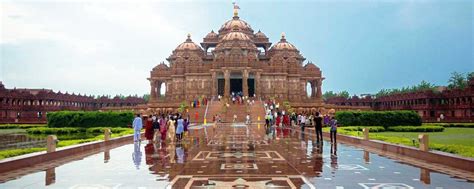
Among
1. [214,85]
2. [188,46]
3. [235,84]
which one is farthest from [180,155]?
[188,46]

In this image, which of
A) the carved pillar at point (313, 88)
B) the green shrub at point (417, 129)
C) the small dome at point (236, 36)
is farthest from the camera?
the carved pillar at point (313, 88)

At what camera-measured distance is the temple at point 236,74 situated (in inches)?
2675

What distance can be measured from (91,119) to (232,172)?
30476 mm

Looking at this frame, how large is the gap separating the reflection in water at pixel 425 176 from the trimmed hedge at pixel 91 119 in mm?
30827

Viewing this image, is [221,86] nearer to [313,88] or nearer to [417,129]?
[313,88]

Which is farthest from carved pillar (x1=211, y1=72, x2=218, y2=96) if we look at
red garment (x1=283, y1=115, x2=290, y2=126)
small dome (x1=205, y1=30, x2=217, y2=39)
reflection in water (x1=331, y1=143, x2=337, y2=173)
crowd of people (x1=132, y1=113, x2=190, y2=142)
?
reflection in water (x1=331, y1=143, x2=337, y2=173)

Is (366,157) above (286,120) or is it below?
below

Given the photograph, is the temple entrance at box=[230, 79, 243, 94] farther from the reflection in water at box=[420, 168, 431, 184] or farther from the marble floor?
the reflection in water at box=[420, 168, 431, 184]

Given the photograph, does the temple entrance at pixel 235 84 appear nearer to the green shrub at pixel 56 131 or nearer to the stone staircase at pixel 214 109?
the stone staircase at pixel 214 109

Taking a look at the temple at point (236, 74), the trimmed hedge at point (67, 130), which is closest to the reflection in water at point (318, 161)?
the trimmed hedge at point (67, 130)

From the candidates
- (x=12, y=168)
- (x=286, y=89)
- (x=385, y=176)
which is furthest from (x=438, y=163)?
(x=286, y=89)

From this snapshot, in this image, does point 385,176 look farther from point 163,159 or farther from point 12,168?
point 12,168

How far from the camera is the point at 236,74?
68938mm

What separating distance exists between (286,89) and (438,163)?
190 feet
